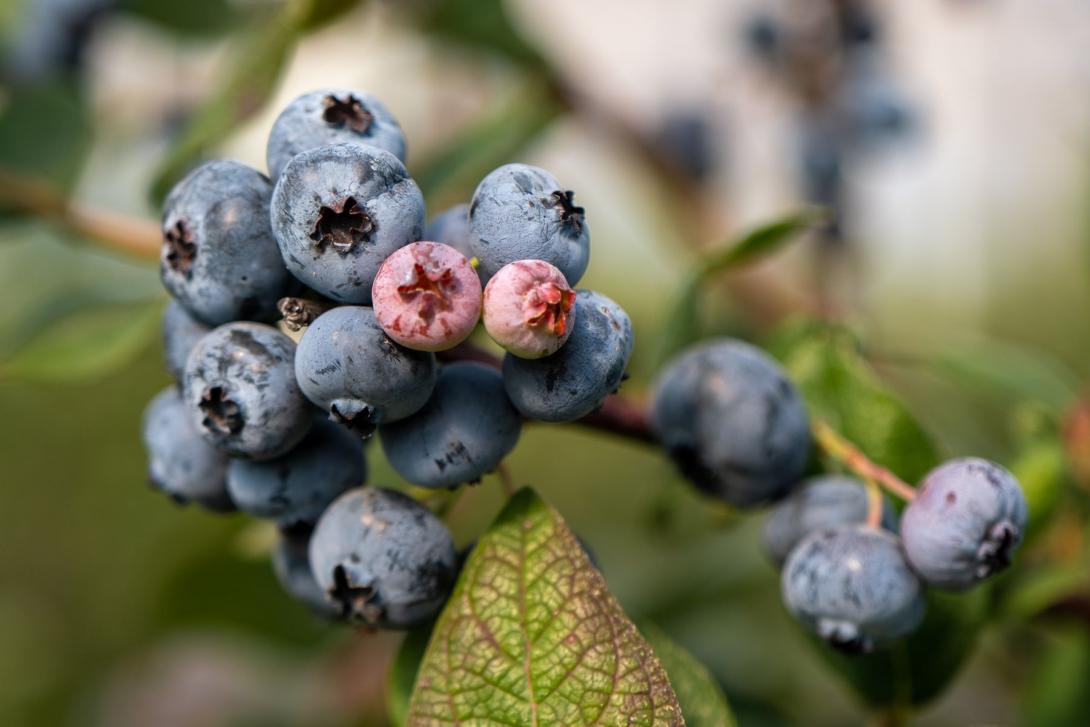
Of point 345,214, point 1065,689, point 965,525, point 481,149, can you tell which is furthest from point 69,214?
point 1065,689

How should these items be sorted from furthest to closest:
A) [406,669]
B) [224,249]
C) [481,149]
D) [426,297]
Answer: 1. [481,149]
2. [406,669]
3. [224,249]
4. [426,297]

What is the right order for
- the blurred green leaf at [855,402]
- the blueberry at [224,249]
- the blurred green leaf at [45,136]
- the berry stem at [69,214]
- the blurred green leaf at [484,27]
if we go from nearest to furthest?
→ the blueberry at [224,249], the blurred green leaf at [855,402], the berry stem at [69,214], the blurred green leaf at [45,136], the blurred green leaf at [484,27]

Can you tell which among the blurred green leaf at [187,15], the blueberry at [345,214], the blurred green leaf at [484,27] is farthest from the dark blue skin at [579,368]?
the blurred green leaf at [187,15]

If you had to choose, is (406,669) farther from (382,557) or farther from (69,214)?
(69,214)

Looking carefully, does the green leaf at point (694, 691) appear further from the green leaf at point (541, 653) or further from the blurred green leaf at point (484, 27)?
the blurred green leaf at point (484, 27)

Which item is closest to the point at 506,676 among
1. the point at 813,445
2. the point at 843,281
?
the point at 813,445

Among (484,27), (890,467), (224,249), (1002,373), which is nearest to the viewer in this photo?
(224,249)

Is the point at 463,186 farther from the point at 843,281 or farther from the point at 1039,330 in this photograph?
the point at 1039,330

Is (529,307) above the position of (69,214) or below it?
above
